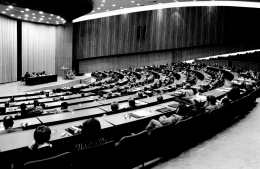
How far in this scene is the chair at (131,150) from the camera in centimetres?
273

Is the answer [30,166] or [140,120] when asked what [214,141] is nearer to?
[140,120]

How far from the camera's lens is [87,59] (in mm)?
22234

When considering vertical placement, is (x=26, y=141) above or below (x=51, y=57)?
below

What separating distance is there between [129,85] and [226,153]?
23.1 feet

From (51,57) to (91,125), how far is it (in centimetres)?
1904

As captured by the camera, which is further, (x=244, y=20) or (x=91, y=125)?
(x=244, y=20)

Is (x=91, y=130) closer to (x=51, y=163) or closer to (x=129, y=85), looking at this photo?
(x=51, y=163)

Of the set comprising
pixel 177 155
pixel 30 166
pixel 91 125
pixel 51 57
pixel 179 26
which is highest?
pixel 179 26

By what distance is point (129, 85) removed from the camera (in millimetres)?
10320

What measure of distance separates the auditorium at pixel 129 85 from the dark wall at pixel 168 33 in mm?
104

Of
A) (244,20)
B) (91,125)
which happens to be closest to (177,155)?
(91,125)

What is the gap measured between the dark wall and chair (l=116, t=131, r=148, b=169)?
1954 centimetres

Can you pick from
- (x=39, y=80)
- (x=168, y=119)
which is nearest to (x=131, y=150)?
(x=168, y=119)

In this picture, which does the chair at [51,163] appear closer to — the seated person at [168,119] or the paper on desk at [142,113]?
the seated person at [168,119]
